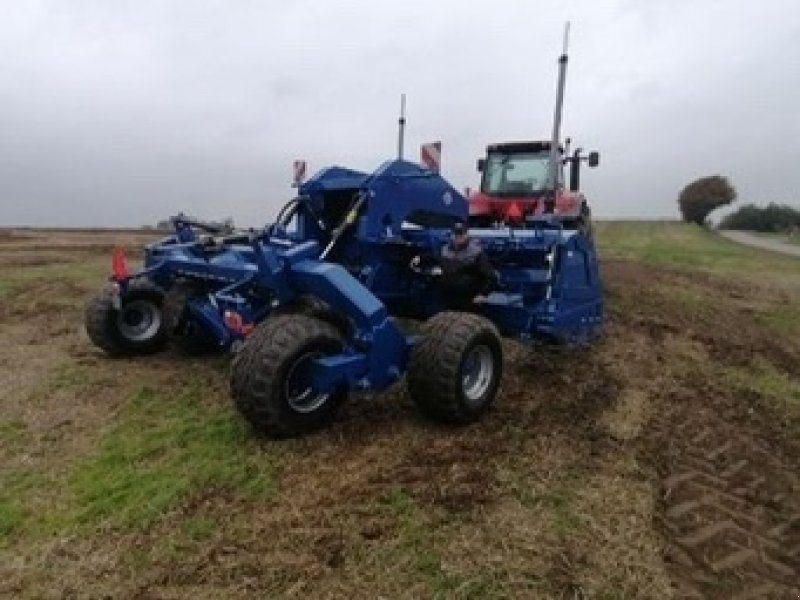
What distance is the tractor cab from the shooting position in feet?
34.7

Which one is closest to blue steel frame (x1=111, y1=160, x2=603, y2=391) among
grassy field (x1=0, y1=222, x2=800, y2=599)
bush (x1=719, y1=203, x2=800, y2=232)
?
grassy field (x1=0, y1=222, x2=800, y2=599)

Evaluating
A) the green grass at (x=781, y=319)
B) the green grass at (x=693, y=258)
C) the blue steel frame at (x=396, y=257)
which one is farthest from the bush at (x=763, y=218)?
the blue steel frame at (x=396, y=257)

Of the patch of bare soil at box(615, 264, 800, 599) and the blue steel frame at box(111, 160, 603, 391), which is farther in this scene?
the blue steel frame at box(111, 160, 603, 391)

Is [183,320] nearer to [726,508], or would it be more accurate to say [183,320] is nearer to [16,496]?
[16,496]

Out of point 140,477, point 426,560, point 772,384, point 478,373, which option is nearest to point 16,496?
point 140,477

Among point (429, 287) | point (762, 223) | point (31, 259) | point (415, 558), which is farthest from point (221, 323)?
point (762, 223)

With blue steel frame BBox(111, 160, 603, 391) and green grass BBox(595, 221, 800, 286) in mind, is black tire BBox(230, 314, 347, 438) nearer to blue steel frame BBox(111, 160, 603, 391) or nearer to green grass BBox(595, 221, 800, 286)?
blue steel frame BBox(111, 160, 603, 391)

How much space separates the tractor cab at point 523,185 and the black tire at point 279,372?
588 cm

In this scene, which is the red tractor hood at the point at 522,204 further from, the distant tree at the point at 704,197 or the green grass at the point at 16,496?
the distant tree at the point at 704,197

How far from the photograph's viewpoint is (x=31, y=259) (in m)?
16.3

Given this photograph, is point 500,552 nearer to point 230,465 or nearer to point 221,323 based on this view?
point 230,465

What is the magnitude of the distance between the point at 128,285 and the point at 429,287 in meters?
A: 2.63

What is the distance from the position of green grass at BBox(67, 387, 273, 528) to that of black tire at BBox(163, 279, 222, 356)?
1.13m

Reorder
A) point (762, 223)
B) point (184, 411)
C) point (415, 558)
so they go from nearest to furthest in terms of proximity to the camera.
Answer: point (415, 558) < point (184, 411) < point (762, 223)
